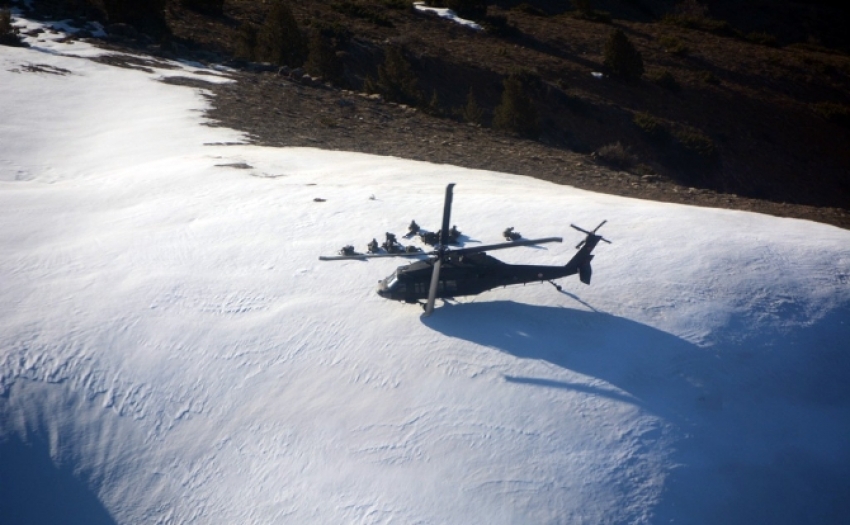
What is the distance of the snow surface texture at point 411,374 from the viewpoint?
11555 mm

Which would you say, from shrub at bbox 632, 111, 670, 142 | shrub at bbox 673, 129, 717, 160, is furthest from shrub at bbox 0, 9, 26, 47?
shrub at bbox 673, 129, 717, 160

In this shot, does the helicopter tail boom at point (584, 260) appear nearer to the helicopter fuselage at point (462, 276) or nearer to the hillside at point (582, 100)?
the helicopter fuselage at point (462, 276)

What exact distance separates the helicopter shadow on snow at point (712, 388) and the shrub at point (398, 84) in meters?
21.6

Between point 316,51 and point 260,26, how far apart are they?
905cm

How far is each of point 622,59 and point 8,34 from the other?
3358 centimetres

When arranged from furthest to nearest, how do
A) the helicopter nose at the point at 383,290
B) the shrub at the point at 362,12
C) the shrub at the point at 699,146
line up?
1. the shrub at the point at 362,12
2. the shrub at the point at 699,146
3. the helicopter nose at the point at 383,290

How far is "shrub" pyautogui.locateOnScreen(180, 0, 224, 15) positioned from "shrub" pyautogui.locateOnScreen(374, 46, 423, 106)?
49.3 ft

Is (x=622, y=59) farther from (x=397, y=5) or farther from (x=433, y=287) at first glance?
(x=433, y=287)

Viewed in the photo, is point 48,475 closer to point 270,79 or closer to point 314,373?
point 314,373

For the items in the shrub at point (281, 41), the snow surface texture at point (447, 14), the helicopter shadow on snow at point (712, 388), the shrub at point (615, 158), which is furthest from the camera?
the snow surface texture at point (447, 14)

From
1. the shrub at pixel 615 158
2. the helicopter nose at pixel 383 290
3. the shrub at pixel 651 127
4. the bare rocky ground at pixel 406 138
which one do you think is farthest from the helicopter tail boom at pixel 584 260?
the shrub at pixel 651 127

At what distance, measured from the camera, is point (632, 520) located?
35.8ft

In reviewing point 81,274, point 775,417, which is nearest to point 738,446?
point 775,417

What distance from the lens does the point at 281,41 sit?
38.1 metres
